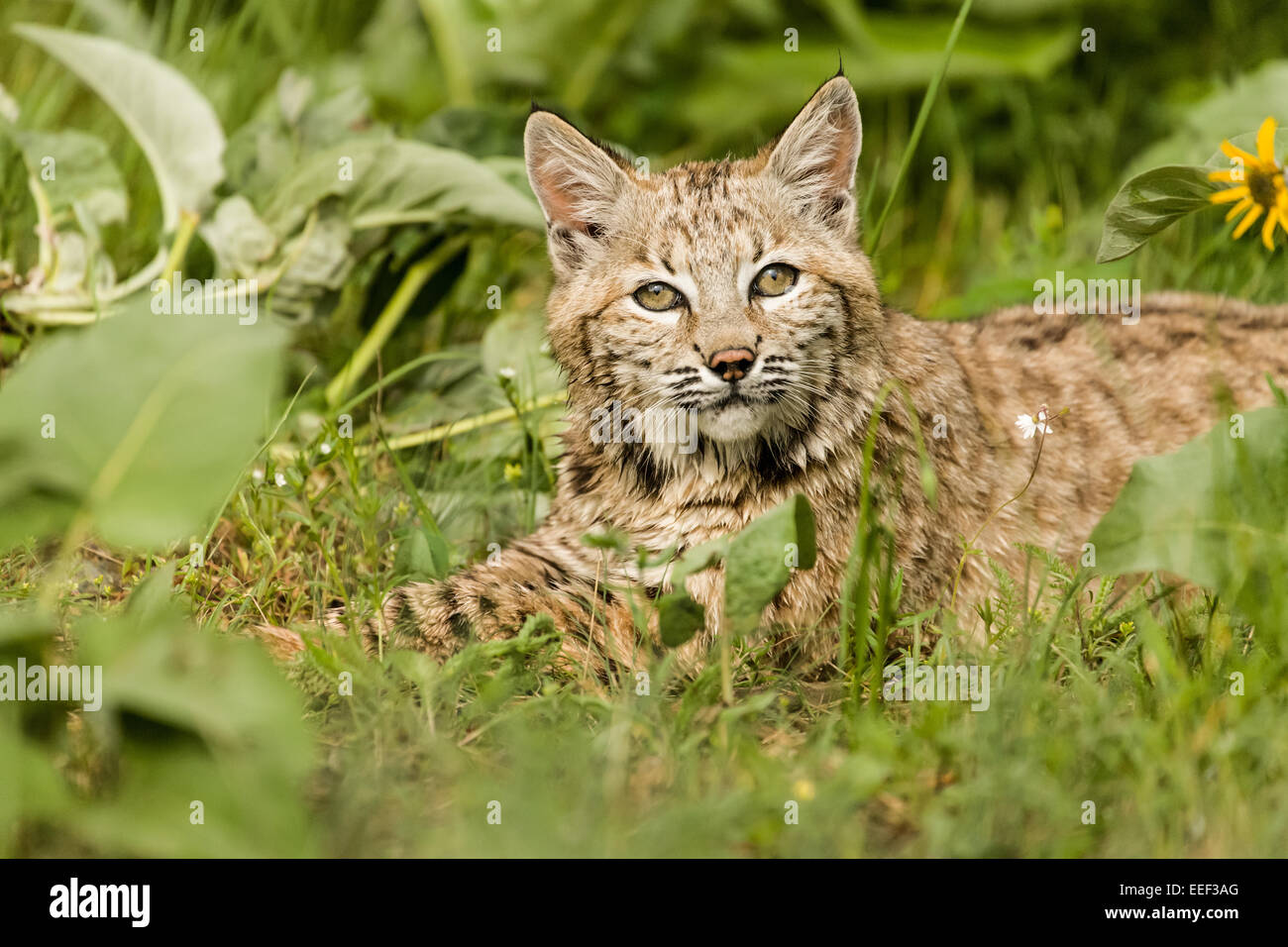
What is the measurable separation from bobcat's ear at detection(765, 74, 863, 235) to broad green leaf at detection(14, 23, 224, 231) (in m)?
1.87

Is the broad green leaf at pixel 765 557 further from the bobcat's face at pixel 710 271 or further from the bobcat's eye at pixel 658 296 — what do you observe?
the bobcat's eye at pixel 658 296

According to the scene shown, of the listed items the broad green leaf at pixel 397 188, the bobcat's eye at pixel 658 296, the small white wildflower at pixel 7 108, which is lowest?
the bobcat's eye at pixel 658 296

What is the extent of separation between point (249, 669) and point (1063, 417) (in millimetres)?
2614

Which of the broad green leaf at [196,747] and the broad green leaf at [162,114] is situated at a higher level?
the broad green leaf at [162,114]

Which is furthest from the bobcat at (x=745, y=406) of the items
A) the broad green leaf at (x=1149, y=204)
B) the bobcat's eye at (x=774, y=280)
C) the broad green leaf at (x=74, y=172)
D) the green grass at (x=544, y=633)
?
the broad green leaf at (x=74, y=172)

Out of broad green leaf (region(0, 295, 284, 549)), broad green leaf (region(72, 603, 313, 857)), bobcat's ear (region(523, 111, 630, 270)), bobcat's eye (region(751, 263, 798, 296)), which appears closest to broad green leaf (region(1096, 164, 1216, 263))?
bobcat's eye (region(751, 263, 798, 296))

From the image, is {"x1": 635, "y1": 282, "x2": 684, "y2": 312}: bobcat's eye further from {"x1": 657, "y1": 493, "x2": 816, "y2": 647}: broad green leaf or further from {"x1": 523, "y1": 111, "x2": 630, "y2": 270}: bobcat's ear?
{"x1": 657, "y1": 493, "x2": 816, "y2": 647}: broad green leaf

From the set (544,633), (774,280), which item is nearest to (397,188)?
Result: (774,280)

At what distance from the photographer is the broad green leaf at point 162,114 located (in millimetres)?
3838

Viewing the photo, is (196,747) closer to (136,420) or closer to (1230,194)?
(136,420)

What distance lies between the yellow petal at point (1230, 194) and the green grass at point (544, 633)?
3.05 ft

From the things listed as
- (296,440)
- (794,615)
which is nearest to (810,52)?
(296,440)
